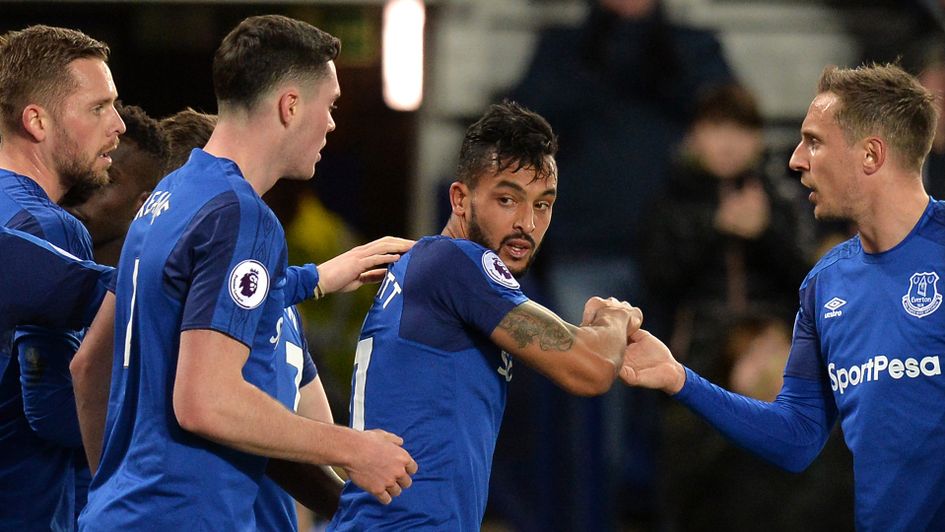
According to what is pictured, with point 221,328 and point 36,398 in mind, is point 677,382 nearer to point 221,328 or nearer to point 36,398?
point 221,328

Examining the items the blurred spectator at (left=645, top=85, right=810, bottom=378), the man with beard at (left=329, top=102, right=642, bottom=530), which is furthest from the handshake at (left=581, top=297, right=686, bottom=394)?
the blurred spectator at (left=645, top=85, right=810, bottom=378)

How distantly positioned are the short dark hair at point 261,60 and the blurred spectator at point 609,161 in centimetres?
432

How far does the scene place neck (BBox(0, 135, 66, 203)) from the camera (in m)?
4.04

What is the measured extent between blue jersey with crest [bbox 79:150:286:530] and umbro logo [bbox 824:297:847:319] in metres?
1.80

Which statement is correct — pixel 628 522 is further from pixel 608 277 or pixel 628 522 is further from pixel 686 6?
pixel 686 6

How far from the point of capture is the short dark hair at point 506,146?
3.88 meters

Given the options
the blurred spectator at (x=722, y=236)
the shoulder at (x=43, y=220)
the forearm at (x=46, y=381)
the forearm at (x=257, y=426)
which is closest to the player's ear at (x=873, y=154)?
the forearm at (x=257, y=426)

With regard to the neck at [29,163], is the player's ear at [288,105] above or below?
above

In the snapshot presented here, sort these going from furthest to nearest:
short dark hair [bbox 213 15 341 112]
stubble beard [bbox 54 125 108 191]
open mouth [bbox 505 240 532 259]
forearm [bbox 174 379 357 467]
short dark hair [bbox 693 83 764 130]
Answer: short dark hair [bbox 693 83 764 130] < stubble beard [bbox 54 125 108 191] < open mouth [bbox 505 240 532 259] < short dark hair [bbox 213 15 341 112] < forearm [bbox 174 379 357 467]

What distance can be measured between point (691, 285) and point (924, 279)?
3.49 m

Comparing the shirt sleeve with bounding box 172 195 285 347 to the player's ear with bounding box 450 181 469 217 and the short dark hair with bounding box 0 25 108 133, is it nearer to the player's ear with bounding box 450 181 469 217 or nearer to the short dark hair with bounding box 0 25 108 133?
the player's ear with bounding box 450 181 469 217

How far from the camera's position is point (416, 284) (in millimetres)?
3689

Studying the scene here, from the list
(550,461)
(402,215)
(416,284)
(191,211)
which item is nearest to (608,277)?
(550,461)

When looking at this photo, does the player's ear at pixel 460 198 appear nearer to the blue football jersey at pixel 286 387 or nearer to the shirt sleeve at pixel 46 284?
the blue football jersey at pixel 286 387
